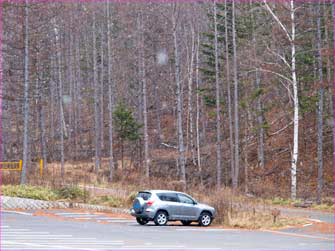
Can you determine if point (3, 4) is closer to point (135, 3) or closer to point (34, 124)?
point (135, 3)

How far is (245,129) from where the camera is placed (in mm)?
51375

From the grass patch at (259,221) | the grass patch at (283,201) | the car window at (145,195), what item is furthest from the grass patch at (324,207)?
the car window at (145,195)

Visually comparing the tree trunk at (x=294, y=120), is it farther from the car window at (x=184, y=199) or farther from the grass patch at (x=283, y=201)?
the car window at (x=184, y=199)

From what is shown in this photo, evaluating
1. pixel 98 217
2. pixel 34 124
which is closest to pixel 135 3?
pixel 34 124

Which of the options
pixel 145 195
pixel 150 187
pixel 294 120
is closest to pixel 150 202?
pixel 145 195

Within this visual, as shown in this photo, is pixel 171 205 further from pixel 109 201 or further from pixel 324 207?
pixel 324 207

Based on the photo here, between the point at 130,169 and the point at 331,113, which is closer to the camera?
the point at 331,113

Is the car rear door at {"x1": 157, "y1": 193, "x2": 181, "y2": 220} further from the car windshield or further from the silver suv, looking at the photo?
the car windshield

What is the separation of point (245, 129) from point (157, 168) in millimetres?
7141

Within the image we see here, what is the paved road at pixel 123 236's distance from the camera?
688 inches

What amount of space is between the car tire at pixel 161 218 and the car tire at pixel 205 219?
146cm

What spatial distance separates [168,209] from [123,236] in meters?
6.53

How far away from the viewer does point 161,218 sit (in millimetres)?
27266

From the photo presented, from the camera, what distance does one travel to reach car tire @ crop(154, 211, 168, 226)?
27141mm
